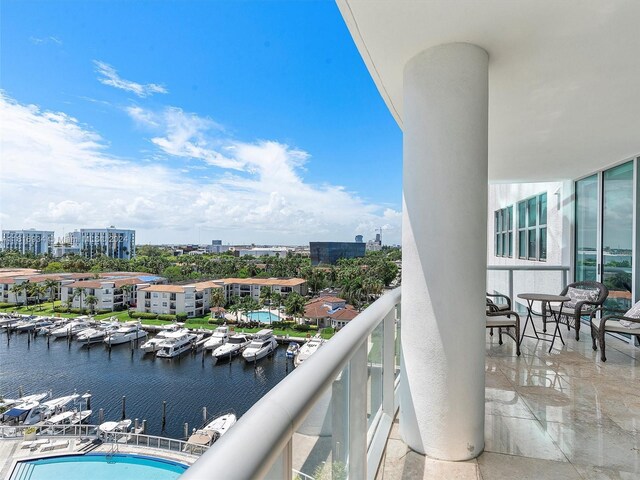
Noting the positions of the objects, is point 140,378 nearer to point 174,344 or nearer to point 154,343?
point 154,343

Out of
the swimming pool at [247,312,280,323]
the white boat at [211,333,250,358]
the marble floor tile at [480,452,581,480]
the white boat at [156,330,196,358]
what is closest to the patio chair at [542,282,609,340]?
the marble floor tile at [480,452,581,480]

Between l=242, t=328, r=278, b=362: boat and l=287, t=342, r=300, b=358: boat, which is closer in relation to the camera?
l=287, t=342, r=300, b=358: boat

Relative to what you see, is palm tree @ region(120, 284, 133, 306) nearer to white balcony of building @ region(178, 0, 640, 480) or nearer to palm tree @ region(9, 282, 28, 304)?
palm tree @ region(9, 282, 28, 304)

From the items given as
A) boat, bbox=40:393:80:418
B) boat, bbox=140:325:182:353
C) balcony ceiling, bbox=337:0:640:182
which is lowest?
boat, bbox=40:393:80:418

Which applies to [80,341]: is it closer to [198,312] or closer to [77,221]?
[198,312]

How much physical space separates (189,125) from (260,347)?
68529 millimetres

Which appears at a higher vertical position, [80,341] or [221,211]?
[221,211]

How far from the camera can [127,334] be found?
39.6m

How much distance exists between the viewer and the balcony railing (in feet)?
1.83

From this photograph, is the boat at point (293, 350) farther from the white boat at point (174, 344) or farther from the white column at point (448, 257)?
the white column at point (448, 257)

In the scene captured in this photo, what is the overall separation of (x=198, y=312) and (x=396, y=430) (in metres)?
47.2

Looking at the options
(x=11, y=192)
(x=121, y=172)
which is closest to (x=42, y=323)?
(x=11, y=192)

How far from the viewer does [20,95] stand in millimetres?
69375

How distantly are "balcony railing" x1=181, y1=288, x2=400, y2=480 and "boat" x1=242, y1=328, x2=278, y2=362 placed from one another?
33.2 metres
